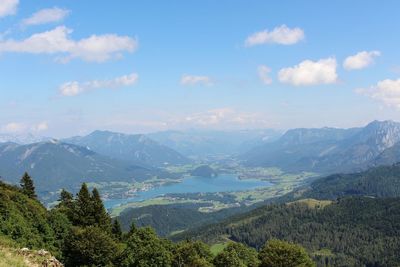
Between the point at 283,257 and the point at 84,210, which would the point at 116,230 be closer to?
the point at 84,210

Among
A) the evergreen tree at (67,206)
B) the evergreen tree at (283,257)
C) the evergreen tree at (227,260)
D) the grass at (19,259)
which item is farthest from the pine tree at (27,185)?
the grass at (19,259)

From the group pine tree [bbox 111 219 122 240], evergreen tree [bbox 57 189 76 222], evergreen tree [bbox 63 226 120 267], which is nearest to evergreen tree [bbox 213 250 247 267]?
pine tree [bbox 111 219 122 240]

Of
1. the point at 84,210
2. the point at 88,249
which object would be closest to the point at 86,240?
the point at 88,249

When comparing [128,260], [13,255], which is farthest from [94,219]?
[13,255]

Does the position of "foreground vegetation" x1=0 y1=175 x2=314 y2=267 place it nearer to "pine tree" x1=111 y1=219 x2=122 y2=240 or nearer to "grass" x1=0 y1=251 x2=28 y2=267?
"pine tree" x1=111 y1=219 x2=122 y2=240

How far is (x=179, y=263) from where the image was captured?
271 ft

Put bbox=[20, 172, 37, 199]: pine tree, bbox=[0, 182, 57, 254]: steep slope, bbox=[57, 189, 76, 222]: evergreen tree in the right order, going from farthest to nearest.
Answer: bbox=[20, 172, 37, 199]: pine tree → bbox=[57, 189, 76, 222]: evergreen tree → bbox=[0, 182, 57, 254]: steep slope

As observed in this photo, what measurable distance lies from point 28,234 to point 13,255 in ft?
111

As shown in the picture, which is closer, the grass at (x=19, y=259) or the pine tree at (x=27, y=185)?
the grass at (x=19, y=259)

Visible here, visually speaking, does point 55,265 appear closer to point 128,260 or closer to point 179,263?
point 128,260

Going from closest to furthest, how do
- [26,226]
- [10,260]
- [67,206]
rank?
[10,260]
[26,226]
[67,206]

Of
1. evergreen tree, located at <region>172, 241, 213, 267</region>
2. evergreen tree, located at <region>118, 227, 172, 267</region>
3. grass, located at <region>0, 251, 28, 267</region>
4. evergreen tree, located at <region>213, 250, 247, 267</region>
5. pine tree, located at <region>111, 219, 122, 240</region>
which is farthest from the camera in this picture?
pine tree, located at <region>111, 219, 122, 240</region>

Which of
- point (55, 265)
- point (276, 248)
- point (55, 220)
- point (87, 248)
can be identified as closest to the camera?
point (55, 265)

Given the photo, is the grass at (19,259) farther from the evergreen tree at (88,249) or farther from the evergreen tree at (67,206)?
the evergreen tree at (67,206)
